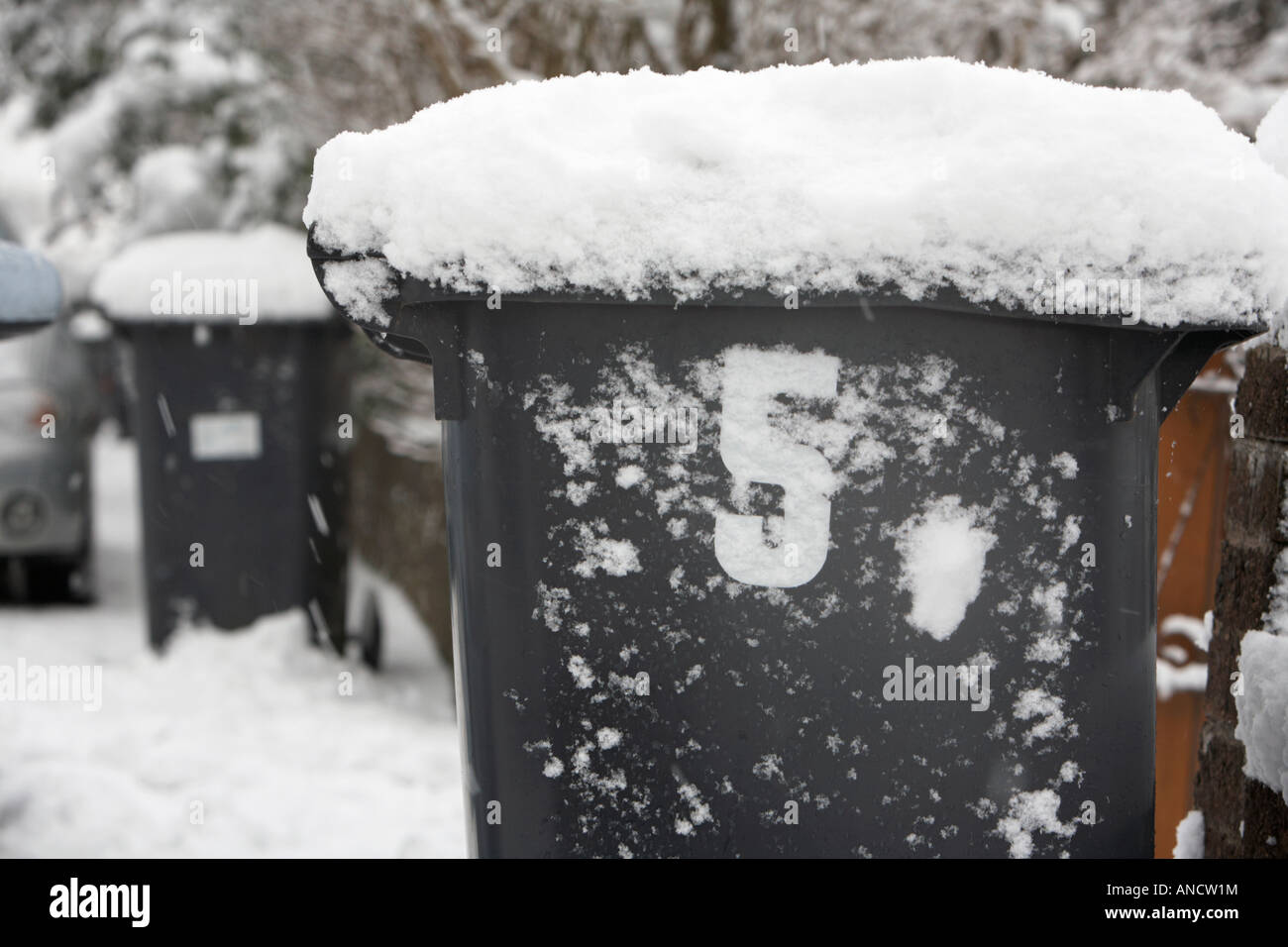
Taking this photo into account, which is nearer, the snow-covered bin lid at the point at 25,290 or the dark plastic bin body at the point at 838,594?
the dark plastic bin body at the point at 838,594

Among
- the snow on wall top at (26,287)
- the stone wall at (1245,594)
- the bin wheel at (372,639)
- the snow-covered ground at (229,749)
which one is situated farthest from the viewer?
the bin wheel at (372,639)

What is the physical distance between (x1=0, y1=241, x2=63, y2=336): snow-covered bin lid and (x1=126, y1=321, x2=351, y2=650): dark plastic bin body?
2240 mm

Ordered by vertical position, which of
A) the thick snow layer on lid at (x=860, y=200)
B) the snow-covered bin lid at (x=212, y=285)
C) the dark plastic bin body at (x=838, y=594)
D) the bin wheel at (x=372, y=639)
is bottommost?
the bin wheel at (x=372, y=639)

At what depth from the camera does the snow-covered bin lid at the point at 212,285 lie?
439cm

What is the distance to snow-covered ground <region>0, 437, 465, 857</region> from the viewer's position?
3.08 metres

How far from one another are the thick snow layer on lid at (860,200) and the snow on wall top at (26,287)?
0.96 m

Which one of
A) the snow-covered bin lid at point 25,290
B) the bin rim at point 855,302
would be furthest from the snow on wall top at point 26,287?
the bin rim at point 855,302

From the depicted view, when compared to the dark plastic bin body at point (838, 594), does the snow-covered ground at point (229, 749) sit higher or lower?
lower

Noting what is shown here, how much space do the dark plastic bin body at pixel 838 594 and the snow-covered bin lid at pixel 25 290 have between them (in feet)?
3.41

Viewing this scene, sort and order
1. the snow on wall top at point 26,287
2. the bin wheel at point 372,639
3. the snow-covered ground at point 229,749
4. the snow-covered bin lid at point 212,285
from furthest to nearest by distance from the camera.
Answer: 1. the bin wheel at point 372,639
2. the snow-covered bin lid at point 212,285
3. the snow-covered ground at point 229,749
4. the snow on wall top at point 26,287

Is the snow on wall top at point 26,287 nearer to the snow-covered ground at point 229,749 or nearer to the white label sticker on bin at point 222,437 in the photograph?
the snow-covered ground at point 229,749

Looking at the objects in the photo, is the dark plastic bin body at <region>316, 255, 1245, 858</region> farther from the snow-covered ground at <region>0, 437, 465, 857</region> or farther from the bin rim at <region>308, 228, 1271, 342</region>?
the snow-covered ground at <region>0, 437, 465, 857</region>

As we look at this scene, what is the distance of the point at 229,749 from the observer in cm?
377

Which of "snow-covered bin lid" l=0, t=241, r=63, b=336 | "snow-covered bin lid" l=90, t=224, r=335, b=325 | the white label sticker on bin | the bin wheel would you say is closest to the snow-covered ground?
the bin wheel
